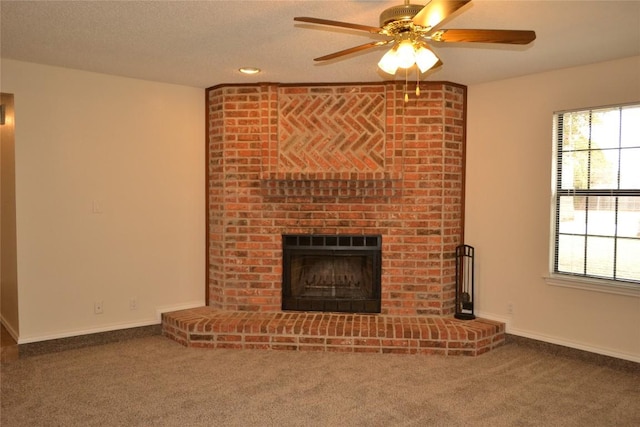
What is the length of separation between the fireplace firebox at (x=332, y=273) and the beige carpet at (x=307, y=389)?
0.66 m

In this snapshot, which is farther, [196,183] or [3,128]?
[196,183]

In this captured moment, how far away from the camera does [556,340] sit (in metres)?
4.07

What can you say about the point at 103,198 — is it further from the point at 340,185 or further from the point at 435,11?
the point at 435,11

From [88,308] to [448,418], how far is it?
10.4 feet

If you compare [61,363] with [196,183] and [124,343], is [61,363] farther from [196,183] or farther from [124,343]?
[196,183]

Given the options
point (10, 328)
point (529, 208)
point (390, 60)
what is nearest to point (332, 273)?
point (529, 208)

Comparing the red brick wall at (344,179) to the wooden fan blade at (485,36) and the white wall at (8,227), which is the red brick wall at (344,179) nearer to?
the white wall at (8,227)

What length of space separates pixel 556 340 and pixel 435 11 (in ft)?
10.5

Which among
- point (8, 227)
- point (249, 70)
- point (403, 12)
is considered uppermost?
point (249, 70)

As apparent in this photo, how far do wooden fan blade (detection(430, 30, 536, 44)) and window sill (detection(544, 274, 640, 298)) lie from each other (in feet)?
7.75

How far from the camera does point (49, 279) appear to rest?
4031 millimetres

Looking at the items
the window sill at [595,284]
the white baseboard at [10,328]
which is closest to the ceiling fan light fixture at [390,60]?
the window sill at [595,284]

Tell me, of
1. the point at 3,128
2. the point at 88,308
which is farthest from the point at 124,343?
the point at 3,128

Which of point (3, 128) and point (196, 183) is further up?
point (3, 128)
